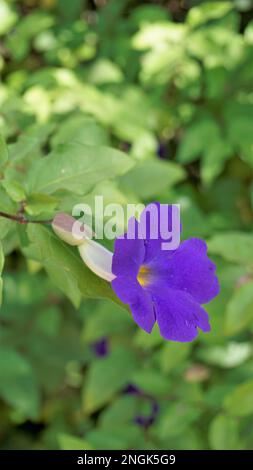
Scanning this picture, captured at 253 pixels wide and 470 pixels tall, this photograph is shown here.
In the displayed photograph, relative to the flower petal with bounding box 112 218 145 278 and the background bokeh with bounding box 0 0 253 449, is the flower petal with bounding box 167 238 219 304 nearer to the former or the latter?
the flower petal with bounding box 112 218 145 278

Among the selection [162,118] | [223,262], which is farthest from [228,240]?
[162,118]

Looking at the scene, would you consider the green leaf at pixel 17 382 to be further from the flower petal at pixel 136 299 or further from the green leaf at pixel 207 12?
the flower petal at pixel 136 299

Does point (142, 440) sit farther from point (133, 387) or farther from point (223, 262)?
point (223, 262)

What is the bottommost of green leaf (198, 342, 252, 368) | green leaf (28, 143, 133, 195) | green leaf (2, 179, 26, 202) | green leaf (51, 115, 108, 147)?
green leaf (198, 342, 252, 368)

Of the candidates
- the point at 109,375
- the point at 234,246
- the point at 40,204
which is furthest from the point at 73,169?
the point at 109,375

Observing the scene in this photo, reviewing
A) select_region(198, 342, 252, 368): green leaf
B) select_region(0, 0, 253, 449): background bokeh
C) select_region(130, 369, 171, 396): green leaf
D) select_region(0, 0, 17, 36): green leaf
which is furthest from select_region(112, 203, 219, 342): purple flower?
select_region(0, 0, 17, 36): green leaf

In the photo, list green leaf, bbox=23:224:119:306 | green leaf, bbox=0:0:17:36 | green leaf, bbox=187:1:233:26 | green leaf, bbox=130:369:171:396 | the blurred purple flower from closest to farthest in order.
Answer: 1. green leaf, bbox=23:224:119:306
2. green leaf, bbox=130:369:171:396
3. green leaf, bbox=187:1:233:26
4. green leaf, bbox=0:0:17:36
5. the blurred purple flower

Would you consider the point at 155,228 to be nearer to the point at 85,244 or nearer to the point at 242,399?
the point at 85,244
